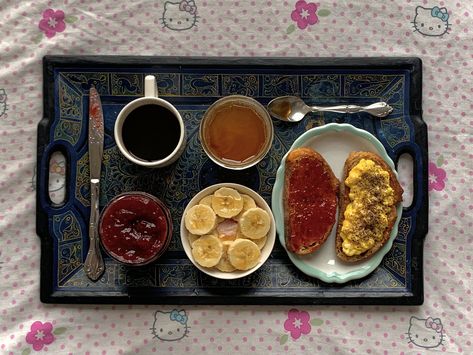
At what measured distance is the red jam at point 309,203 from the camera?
Result: 1437mm

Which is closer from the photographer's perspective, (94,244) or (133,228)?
(133,228)

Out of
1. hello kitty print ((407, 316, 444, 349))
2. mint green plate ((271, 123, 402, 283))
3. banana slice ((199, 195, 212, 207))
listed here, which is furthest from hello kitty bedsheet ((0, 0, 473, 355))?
banana slice ((199, 195, 212, 207))

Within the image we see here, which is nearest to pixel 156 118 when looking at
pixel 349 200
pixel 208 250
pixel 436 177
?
pixel 208 250

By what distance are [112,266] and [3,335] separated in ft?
1.24

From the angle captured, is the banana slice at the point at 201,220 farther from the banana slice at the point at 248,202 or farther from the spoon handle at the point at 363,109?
the spoon handle at the point at 363,109

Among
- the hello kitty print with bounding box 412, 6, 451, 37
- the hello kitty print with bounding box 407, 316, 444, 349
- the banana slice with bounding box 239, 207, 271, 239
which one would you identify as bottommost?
the hello kitty print with bounding box 407, 316, 444, 349

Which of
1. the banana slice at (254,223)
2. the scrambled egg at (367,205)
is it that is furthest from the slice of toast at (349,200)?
the banana slice at (254,223)

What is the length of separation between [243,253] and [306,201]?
0.23m

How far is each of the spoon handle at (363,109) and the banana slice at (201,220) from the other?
1.40ft

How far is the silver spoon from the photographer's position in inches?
58.2

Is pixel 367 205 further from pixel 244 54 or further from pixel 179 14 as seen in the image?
pixel 179 14

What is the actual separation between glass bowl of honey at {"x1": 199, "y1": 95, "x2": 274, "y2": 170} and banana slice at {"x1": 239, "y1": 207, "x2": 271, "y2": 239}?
0.13 meters

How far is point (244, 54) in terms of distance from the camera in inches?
59.4

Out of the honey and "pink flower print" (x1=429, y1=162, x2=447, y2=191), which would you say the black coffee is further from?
"pink flower print" (x1=429, y1=162, x2=447, y2=191)
